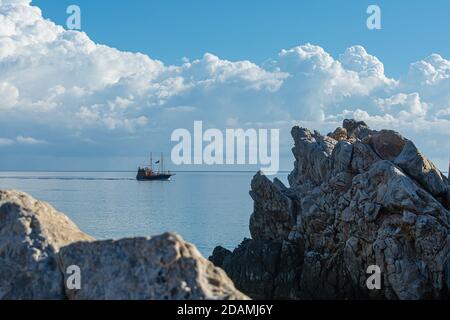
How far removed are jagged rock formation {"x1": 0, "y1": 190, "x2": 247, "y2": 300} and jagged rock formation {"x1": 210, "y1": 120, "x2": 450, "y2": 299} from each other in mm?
32677

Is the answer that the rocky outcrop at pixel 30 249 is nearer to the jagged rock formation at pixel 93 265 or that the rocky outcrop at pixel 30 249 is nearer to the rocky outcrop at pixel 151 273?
the jagged rock formation at pixel 93 265

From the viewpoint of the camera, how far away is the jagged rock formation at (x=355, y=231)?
40.3 m

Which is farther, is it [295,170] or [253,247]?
[295,170]

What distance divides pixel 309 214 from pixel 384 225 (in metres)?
9.22

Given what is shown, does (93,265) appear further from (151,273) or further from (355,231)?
(355,231)

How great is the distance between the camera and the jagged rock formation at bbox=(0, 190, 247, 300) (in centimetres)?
941

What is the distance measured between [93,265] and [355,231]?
121 ft

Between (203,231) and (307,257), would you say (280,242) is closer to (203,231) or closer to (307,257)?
(307,257)

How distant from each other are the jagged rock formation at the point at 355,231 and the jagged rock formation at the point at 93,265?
107 ft

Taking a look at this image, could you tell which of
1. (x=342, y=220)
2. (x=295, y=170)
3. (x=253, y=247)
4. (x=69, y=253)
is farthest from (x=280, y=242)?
(x=69, y=253)

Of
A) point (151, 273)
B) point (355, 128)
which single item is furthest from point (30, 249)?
point (355, 128)

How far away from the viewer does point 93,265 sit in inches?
396
